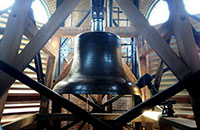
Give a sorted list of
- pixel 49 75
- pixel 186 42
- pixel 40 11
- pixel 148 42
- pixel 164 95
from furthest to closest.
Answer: pixel 40 11, pixel 49 75, pixel 148 42, pixel 186 42, pixel 164 95

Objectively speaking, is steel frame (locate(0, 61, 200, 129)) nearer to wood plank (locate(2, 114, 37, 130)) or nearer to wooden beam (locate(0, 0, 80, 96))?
wooden beam (locate(0, 0, 80, 96))

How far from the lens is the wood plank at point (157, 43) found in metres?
1.16

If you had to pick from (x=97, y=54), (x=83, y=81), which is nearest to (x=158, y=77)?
(x=97, y=54)

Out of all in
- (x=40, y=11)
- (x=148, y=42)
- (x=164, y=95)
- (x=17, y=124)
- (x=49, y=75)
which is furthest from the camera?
(x=40, y=11)

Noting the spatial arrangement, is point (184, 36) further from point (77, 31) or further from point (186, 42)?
point (77, 31)

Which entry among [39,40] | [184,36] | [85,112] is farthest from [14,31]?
[184,36]

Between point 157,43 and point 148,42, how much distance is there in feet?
0.24

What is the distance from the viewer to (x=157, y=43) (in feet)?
4.22

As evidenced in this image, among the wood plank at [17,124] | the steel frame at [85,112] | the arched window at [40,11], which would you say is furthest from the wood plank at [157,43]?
the arched window at [40,11]

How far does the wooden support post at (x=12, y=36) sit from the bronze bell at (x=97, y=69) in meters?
0.39

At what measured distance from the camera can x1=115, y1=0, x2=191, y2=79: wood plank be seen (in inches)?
45.6

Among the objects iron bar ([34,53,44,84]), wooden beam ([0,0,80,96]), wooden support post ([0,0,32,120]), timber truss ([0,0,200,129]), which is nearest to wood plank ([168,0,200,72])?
timber truss ([0,0,200,129])

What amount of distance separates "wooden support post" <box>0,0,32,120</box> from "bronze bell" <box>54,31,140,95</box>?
0.39 metres

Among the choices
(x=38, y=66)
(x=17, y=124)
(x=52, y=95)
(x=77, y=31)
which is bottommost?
(x=17, y=124)
